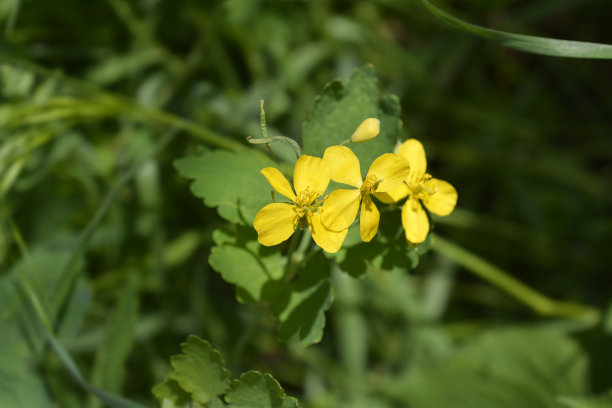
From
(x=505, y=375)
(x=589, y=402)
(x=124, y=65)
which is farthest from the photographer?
(x=124, y=65)

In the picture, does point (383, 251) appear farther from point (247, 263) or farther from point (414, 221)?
point (247, 263)

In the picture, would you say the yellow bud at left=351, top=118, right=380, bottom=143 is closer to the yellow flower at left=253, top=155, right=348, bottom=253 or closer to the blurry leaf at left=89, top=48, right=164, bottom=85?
the yellow flower at left=253, top=155, right=348, bottom=253

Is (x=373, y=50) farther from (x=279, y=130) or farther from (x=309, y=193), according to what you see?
(x=309, y=193)

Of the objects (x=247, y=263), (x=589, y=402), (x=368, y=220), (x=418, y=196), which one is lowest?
(x=247, y=263)

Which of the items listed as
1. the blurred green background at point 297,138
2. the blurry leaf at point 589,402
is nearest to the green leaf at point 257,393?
the blurred green background at point 297,138

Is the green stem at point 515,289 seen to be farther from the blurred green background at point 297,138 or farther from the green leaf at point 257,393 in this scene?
the green leaf at point 257,393

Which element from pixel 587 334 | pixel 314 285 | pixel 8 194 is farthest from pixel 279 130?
pixel 587 334

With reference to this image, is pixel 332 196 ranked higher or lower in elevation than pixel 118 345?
higher

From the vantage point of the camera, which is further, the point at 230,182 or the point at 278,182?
the point at 230,182

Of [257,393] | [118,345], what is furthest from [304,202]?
[118,345]
